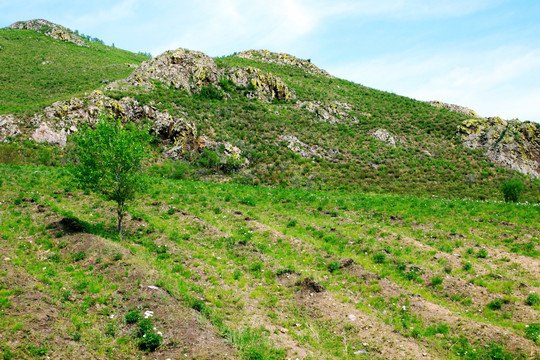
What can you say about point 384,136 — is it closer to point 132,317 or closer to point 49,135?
point 49,135

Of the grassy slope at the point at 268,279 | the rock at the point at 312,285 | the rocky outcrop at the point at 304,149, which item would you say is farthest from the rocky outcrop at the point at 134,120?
the rock at the point at 312,285

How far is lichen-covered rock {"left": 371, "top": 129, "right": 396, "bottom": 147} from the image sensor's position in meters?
54.5

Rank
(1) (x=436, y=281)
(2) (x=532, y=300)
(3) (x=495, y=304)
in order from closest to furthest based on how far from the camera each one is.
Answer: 1. (2) (x=532, y=300)
2. (3) (x=495, y=304)
3. (1) (x=436, y=281)

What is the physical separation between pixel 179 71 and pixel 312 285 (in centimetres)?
5335

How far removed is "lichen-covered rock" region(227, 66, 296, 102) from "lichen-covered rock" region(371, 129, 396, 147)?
20.5 m

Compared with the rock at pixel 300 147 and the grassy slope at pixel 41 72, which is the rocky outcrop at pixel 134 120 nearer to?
the grassy slope at pixel 41 72

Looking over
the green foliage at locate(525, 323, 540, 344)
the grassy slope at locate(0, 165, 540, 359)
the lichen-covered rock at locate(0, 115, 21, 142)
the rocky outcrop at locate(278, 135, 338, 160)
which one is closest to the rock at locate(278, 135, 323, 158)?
the rocky outcrop at locate(278, 135, 338, 160)

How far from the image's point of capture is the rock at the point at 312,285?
12269mm

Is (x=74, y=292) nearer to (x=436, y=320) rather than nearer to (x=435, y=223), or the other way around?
(x=436, y=320)

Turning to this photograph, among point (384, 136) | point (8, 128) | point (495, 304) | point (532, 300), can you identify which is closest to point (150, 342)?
point (495, 304)

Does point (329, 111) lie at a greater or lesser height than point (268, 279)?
greater

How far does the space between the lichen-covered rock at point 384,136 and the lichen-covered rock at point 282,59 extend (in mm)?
40629

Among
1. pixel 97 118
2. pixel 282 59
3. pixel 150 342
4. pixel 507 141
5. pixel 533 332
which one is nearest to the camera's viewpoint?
pixel 150 342

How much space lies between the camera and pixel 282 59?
300 ft
